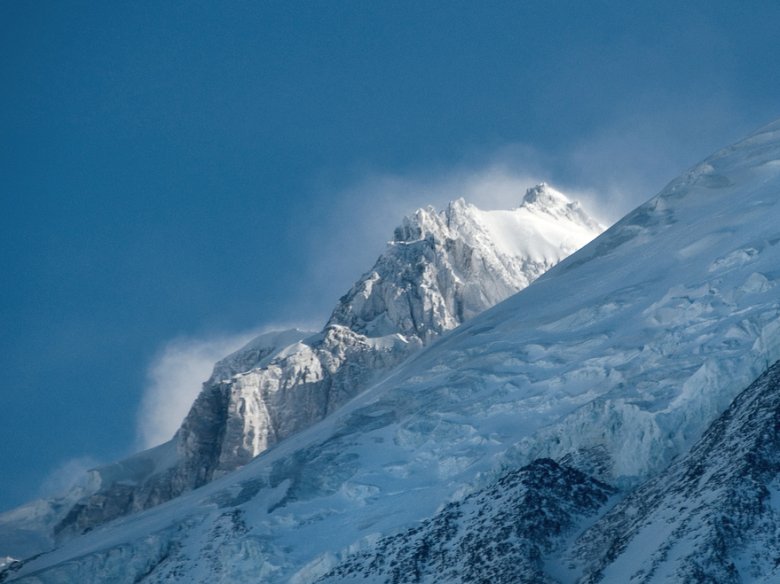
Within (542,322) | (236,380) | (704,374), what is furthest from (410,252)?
(704,374)

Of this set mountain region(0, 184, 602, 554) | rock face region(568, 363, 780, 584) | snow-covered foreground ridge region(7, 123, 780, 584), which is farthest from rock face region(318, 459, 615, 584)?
mountain region(0, 184, 602, 554)

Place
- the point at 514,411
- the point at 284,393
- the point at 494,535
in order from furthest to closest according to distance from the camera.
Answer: the point at 284,393
the point at 514,411
the point at 494,535

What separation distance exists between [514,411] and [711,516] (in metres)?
35.5

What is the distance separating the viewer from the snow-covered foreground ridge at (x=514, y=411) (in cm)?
8394

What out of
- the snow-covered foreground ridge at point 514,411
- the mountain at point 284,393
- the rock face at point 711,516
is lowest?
the rock face at point 711,516

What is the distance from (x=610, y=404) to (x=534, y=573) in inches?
790

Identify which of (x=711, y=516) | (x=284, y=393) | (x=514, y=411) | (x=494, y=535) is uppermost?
(x=284, y=393)

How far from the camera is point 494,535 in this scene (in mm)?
72688

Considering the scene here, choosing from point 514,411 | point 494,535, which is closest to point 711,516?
Result: point 494,535

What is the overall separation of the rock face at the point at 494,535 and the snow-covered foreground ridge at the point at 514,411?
3718 millimetres

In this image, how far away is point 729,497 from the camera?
206 feet

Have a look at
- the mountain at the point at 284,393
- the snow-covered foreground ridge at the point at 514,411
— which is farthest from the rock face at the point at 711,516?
the mountain at the point at 284,393

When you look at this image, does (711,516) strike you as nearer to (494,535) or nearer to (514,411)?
(494,535)

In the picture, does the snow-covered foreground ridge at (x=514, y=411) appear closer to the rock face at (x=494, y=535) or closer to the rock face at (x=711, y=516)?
the rock face at (x=494, y=535)
